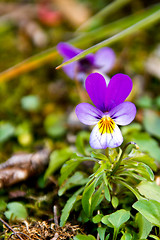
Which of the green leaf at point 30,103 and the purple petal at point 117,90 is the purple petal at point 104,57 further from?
the purple petal at point 117,90

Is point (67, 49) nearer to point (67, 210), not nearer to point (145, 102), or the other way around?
point (145, 102)

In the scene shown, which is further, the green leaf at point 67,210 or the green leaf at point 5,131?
the green leaf at point 5,131

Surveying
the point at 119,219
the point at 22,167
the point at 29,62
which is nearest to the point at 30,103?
the point at 29,62

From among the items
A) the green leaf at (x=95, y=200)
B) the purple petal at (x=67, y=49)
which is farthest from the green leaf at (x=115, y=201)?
the purple petal at (x=67, y=49)

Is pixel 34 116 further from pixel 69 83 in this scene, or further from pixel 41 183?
pixel 41 183

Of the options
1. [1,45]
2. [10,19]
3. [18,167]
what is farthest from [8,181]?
[10,19]

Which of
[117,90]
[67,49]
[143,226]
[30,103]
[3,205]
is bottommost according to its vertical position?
[143,226]
